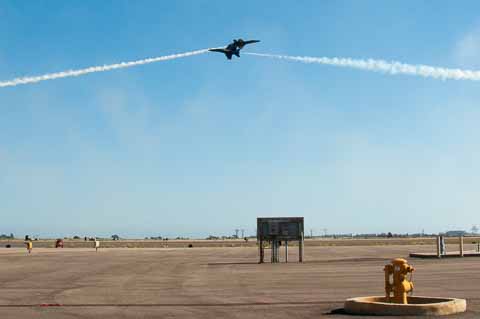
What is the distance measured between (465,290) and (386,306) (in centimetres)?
685

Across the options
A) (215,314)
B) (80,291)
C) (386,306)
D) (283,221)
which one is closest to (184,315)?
(215,314)

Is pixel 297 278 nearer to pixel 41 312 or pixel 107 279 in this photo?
pixel 107 279

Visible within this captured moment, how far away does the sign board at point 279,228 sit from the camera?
40.9 meters

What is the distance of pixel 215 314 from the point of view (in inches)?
581

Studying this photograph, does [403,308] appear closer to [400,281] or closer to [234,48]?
[400,281]

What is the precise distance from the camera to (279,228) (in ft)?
135

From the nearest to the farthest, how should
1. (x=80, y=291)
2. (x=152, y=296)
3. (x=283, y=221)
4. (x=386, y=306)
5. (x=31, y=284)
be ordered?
(x=386, y=306), (x=152, y=296), (x=80, y=291), (x=31, y=284), (x=283, y=221)

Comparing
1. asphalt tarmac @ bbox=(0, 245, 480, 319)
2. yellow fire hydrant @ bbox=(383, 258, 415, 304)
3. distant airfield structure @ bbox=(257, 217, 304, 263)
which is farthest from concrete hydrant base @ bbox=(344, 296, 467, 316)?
distant airfield structure @ bbox=(257, 217, 304, 263)

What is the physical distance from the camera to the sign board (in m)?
40.9

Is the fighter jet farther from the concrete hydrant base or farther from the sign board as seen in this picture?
the concrete hydrant base

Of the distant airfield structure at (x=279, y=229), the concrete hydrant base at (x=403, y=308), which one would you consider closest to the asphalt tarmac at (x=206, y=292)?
the concrete hydrant base at (x=403, y=308)

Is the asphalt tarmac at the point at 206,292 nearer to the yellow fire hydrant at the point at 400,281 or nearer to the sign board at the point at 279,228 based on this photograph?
the yellow fire hydrant at the point at 400,281

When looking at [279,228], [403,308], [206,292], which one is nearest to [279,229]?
[279,228]

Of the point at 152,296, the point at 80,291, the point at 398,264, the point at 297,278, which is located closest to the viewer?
the point at 398,264
